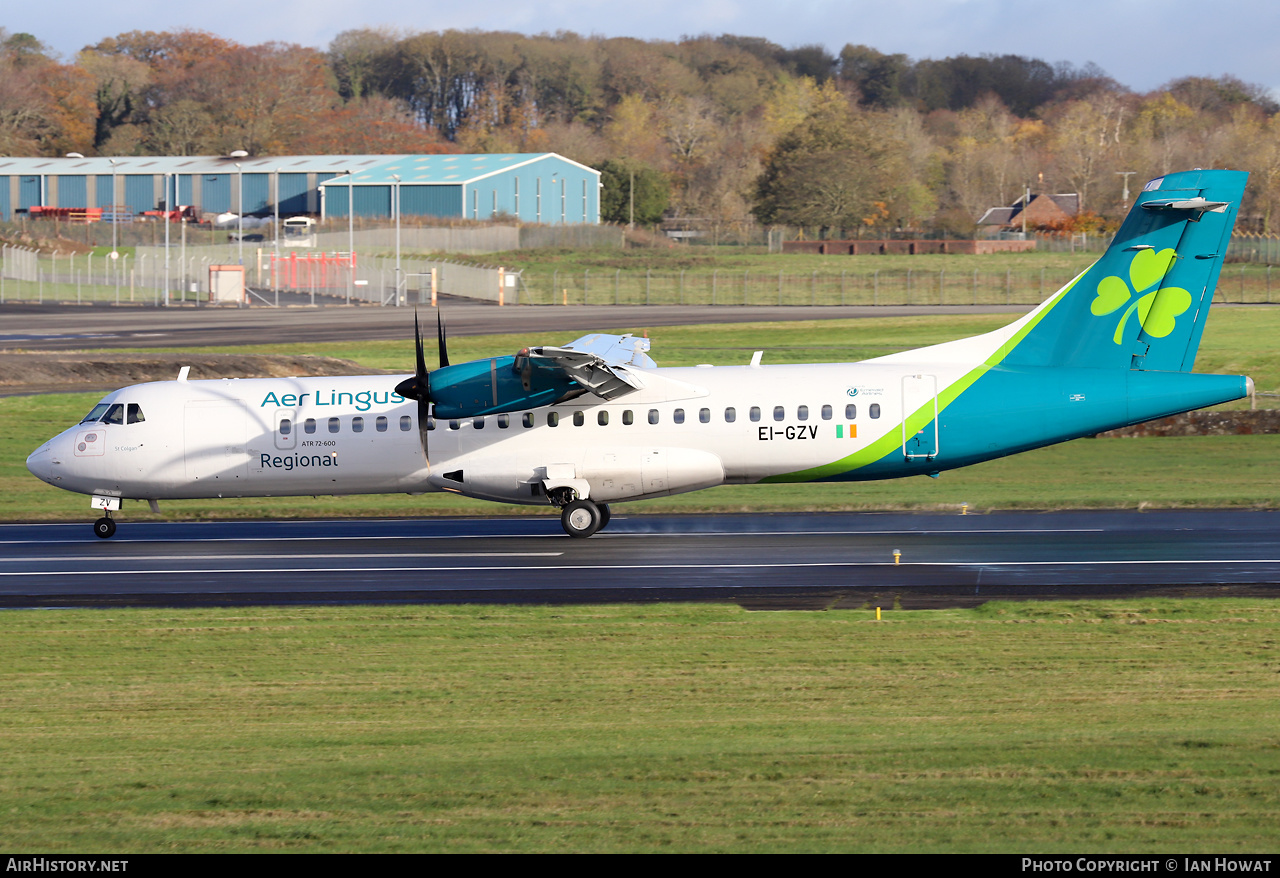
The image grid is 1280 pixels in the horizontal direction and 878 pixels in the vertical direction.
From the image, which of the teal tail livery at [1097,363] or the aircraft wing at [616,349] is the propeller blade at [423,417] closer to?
the aircraft wing at [616,349]

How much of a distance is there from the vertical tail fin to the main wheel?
902cm

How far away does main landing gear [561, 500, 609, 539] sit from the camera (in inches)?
1019

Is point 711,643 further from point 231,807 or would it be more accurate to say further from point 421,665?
point 231,807

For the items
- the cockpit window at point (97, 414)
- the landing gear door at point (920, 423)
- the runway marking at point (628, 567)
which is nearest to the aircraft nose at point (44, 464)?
the cockpit window at point (97, 414)

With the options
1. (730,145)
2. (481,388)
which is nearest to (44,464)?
(481,388)

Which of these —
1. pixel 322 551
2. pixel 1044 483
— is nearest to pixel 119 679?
pixel 322 551

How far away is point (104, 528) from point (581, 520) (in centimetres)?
1027

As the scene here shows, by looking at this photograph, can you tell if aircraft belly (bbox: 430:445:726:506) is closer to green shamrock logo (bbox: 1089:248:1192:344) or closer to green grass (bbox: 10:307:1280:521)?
green grass (bbox: 10:307:1280:521)

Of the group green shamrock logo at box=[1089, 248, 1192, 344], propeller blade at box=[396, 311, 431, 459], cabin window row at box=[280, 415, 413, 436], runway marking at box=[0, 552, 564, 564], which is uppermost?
green shamrock logo at box=[1089, 248, 1192, 344]

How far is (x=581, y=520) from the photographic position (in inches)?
1019

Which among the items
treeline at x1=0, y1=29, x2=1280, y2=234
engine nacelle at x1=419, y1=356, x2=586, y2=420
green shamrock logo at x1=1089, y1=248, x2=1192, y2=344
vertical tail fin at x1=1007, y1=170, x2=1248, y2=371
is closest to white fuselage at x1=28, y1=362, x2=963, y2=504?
engine nacelle at x1=419, y1=356, x2=586, y2=420

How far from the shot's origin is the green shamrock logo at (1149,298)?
2512 cm

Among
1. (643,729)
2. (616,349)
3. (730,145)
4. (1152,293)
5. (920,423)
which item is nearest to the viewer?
(643,729)

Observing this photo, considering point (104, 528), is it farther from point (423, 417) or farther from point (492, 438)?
point (492, 438)
